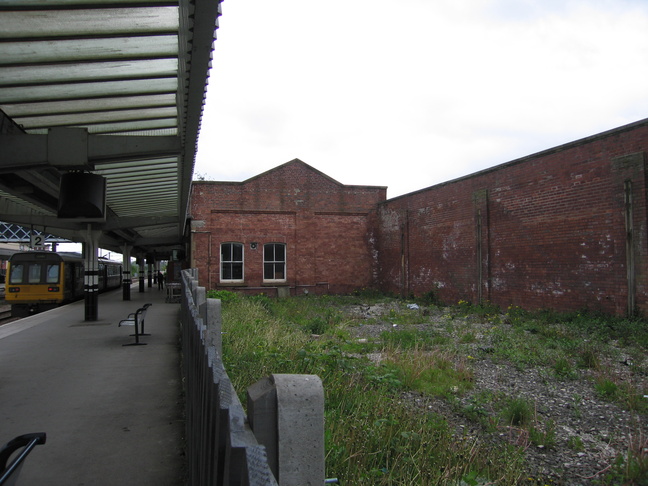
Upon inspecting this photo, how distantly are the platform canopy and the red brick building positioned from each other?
9677mm

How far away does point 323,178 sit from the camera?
2295 centimetres

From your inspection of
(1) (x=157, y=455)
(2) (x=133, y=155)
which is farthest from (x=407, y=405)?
(2) (x=133, y=155)

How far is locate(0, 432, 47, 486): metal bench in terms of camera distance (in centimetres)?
190

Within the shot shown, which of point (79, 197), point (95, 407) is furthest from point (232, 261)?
point (95, 407)

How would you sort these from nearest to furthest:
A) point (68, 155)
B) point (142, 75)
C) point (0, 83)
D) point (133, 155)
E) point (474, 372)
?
1. point (0, 83)
2. point (142, 75)
3. point (68, 155)
4. point (133, 155)
5. point (474, 372)

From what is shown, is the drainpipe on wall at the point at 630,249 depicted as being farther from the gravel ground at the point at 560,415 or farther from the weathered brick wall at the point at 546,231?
the gravel ground at the point at 560,415

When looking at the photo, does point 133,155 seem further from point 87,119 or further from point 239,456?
point 239,456

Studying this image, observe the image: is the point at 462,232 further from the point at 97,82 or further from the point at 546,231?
the point at 97,82

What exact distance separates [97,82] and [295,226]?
677 inches

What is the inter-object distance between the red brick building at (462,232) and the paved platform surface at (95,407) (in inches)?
387

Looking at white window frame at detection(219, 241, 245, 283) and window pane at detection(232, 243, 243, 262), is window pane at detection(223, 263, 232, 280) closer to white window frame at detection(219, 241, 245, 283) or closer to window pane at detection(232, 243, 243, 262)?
white window frame at detection(219, 241, 245, 283)

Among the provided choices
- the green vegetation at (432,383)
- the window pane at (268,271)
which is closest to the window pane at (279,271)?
the window pane at (268,271)

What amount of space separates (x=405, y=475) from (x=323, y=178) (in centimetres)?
2009

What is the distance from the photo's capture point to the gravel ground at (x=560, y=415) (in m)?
4.31
